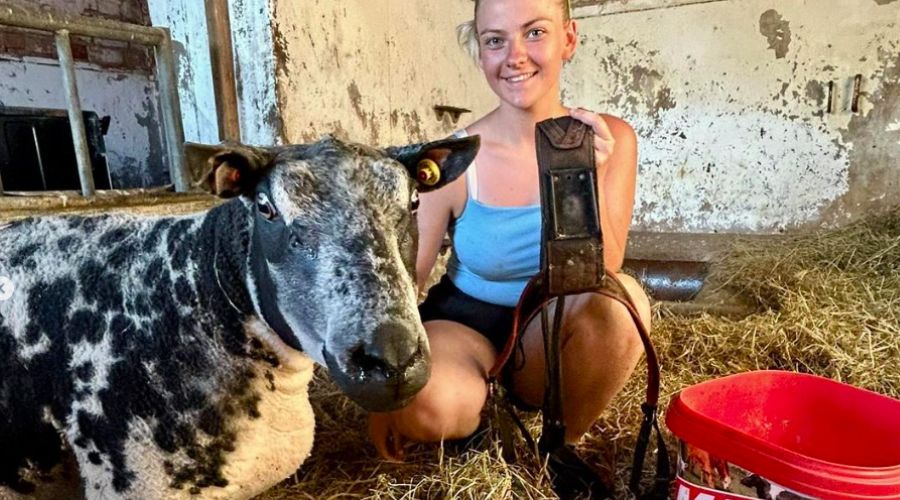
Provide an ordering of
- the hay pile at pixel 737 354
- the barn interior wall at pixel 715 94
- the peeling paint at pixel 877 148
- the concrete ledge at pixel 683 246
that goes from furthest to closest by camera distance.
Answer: the peeling paint at pixel 877 148 → the concrete ledge at pixel 683 246 → the barn interior wall at pixel 715 94 → the hay pile at pixel 737 354

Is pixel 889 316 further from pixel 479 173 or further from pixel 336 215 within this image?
pixel 336 215

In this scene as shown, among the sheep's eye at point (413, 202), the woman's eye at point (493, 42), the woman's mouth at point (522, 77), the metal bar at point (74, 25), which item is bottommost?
the sheep's eye at point (413, 202)

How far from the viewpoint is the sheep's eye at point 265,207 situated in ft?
4.13

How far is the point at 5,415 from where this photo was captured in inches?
54.3

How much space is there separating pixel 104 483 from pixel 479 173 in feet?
4.40

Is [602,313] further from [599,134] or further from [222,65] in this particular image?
[222,65]

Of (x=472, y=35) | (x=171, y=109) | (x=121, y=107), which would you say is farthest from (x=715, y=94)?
(x=121, y=107)

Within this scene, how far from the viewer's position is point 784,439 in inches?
68.1

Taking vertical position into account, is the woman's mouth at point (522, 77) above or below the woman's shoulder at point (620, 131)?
above

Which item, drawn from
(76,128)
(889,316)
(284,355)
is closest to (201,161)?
(284,355)

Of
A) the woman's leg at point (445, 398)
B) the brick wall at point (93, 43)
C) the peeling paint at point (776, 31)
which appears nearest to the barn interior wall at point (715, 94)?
the peeling paint at point (776, 31)

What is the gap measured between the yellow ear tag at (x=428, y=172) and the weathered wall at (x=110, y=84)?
4.07 meters

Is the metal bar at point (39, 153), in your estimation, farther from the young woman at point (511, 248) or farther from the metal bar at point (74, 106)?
the young woman at point (511, 248)

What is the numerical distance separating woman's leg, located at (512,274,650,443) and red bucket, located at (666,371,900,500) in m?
0.28
